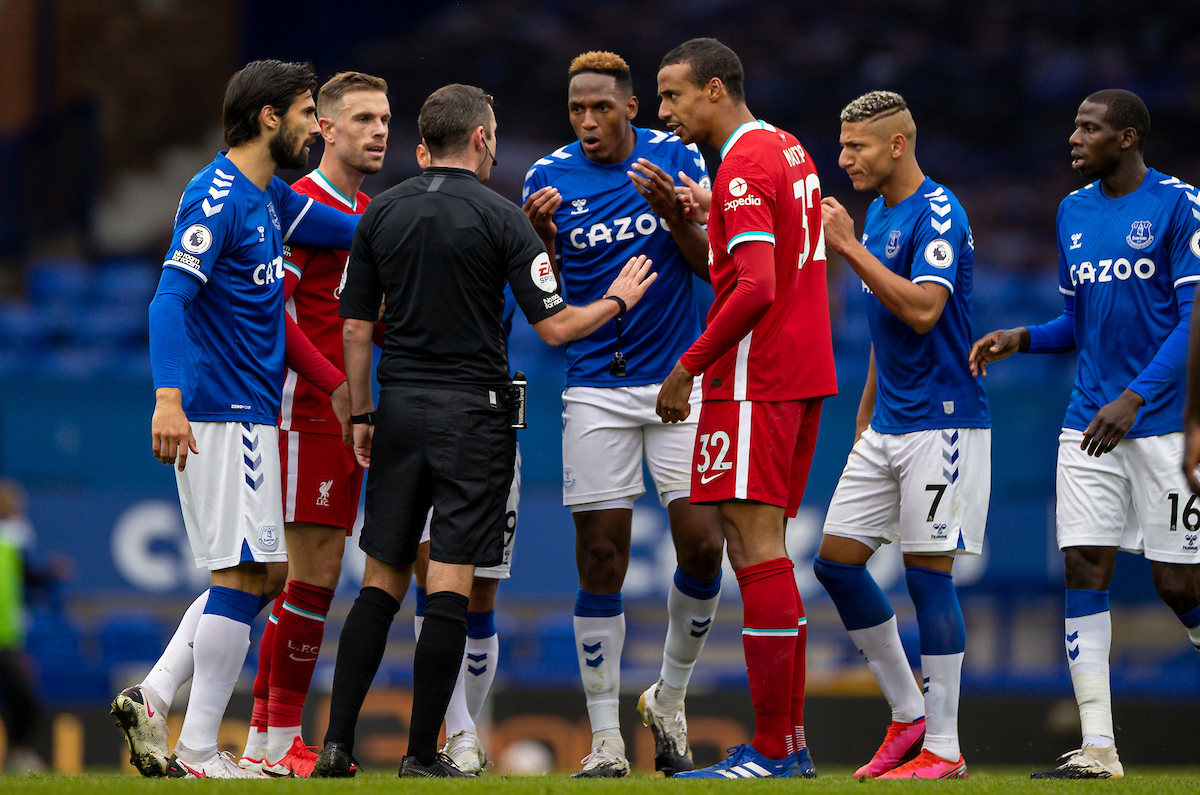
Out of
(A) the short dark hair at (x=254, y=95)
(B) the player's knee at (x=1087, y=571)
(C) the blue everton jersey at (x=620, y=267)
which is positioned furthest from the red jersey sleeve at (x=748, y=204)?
(B) the player's knee at (x=1087, y=571)

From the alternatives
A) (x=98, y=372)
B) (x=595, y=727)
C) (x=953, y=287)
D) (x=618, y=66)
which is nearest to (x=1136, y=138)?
(x=953, y=287)

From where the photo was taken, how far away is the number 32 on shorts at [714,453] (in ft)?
15.5

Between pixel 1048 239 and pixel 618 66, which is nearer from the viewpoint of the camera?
pixel 618 66

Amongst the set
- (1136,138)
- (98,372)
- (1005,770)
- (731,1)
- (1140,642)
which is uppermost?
(731,1)

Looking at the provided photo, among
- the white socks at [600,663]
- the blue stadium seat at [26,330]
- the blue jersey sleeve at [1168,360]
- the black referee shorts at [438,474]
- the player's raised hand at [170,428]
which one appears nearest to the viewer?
the player's raised hand at [170,428]

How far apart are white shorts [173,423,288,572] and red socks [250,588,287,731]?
77cm

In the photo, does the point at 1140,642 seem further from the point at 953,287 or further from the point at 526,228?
the point at 526,228

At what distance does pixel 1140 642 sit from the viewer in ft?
31.9

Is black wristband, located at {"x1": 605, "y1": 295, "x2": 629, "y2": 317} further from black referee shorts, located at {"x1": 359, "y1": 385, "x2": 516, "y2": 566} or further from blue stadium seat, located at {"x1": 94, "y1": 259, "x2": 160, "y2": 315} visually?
blue stadium seat, located at {"x1": 94, "y1": 259, "x2": 160, "y2": 315}

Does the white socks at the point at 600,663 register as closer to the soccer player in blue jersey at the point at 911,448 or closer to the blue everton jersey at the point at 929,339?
the soccer player in blue jersey at the point at 911,448

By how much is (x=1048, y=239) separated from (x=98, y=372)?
34.5 ft

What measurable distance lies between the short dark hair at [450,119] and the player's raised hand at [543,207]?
27.8 inches

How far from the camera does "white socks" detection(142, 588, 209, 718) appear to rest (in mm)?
4574

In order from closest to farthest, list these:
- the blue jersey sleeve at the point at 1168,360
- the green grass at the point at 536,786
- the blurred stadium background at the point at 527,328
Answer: the green grass at the point at 536,786
the blue jersey sleeve at the point at 1168,360
the blurred stadium background at the point at 527,328
